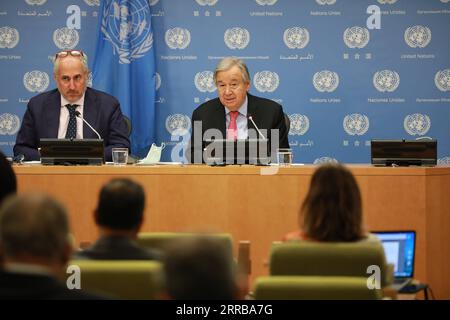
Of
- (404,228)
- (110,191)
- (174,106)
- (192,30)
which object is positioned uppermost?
(192,30)

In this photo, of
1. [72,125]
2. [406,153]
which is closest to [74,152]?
[72,125]

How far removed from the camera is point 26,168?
540cm

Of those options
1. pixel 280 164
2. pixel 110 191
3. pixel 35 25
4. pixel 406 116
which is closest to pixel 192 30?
pixel 35 25

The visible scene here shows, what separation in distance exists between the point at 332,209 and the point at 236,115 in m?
3.13

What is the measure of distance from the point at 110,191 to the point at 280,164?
98.5 inches

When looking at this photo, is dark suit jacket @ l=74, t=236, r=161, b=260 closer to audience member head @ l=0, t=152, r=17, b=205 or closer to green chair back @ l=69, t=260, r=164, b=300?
green chair back @ l=69, t=260, r=164, b=300

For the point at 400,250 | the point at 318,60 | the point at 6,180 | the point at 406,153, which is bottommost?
the point at 400,250

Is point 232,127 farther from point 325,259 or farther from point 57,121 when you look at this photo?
point 325,259

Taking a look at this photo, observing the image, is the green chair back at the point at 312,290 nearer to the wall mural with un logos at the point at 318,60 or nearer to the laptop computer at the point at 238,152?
the laptop computer at the point at 238,152

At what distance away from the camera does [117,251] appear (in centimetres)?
310

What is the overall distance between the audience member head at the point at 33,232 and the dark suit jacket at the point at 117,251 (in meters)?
→ 0.76

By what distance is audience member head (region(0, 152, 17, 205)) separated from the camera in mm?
3803
